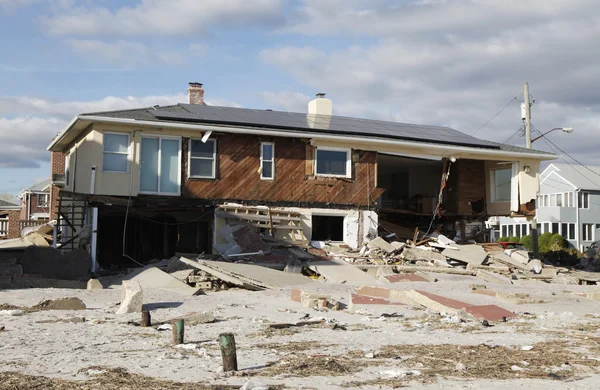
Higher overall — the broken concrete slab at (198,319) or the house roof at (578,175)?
→ the house roof at (578,175)

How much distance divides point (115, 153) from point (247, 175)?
440 centimetres

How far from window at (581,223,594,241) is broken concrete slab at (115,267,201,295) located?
4832cm

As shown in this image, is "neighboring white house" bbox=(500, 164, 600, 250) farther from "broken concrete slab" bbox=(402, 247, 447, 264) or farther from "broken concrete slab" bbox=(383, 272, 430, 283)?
"broken concrete slab" bbox=(383, 272, 430, 283)

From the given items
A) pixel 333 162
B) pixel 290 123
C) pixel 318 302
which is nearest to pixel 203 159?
pixel 290 123

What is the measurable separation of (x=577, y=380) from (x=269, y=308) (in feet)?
24.6

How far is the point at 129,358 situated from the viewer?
824 centimetres

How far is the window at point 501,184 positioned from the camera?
2803 cm

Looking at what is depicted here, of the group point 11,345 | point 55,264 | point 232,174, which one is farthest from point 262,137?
point 11,345

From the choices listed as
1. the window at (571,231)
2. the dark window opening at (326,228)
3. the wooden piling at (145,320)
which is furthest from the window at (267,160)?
the window at (571,231)

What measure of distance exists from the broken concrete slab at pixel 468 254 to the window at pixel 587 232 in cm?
3835

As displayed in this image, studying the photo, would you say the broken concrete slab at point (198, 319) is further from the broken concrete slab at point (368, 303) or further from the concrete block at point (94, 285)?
the concrete block at point (94, 285)

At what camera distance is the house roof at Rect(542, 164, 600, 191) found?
58344mm

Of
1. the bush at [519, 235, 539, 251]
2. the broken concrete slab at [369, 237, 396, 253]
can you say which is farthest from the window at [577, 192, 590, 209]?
the broken concrete slab at [369, 237, 396, 253]

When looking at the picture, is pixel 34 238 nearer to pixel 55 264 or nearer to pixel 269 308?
pixel 55 264
